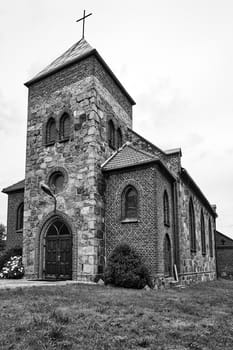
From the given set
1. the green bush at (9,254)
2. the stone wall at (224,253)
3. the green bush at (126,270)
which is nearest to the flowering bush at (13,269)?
the green bush at (9,254)

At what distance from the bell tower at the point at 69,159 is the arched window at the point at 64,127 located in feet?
0.16

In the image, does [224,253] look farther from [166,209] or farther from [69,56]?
[69,56]

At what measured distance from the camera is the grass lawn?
5582 mm

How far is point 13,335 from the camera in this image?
5.61 metres

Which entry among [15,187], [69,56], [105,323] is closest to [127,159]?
[69,56]

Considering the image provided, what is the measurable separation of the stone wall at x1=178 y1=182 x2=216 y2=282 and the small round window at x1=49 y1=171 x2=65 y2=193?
6.08 metres

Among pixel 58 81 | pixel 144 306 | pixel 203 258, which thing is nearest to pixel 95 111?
pixel 58 81

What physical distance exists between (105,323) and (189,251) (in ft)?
45.4

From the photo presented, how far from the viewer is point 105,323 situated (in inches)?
262

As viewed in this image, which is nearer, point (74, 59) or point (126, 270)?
point (126, 270)

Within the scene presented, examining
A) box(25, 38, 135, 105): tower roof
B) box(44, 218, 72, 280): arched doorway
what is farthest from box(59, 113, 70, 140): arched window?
box(44, 218, 72, 280): arched doorway

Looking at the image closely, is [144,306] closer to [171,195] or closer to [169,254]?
[169,254]

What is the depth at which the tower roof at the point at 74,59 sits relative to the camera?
1731cm

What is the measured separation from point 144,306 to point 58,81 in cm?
1285
